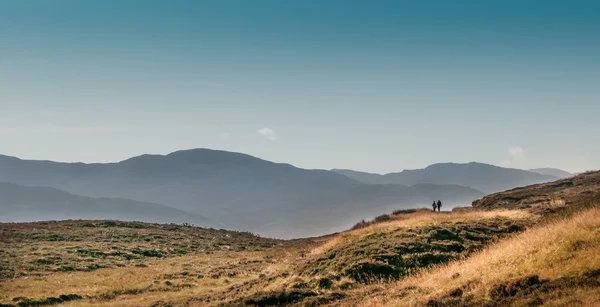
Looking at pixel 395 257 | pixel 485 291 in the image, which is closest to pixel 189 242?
pixel 395 257

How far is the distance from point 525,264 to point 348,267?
11.6 m

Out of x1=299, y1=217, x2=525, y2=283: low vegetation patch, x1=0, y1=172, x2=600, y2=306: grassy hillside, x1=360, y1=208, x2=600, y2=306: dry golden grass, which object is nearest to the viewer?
x1=360, y1=208, x2=600, y2=306: dry golden grass

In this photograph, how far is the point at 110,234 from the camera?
63000 millimetres

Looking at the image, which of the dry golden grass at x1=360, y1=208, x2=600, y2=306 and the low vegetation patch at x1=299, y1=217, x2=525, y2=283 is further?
the low vegetation patch at x1=299, y1=217, x2=525, y2=283

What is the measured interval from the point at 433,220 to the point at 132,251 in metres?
33.5

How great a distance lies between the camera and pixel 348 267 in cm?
2867

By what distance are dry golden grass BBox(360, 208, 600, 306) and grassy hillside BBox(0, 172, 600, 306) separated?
0.24 ft

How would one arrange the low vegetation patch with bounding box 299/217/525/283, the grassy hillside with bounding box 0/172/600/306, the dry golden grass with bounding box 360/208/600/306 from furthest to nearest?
1. the low vegetation patch with bounding box 299/217/525/283
2. the grassy hillside with bounding box 0/172/600/306
3. the dry golden grass with bounding box 360/208/600/306

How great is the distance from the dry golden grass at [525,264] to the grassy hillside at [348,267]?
0.24ft

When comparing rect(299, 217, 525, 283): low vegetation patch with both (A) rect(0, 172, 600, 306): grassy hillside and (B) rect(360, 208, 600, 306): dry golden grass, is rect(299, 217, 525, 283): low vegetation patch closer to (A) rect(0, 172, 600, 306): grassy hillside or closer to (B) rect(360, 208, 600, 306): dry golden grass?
(A) rect(0, 172, 600, 306): grassy hillside

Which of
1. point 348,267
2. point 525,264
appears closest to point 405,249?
point 348,267

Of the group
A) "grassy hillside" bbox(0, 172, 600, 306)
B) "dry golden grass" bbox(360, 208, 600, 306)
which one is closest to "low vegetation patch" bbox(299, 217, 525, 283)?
"grassy hillside" bbox(0, 172, 600, 306)

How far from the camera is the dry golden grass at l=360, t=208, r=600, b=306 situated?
17.5 metres

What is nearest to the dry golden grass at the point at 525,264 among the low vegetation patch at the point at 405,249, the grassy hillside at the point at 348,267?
the grassy hillside at the point at 348,267
